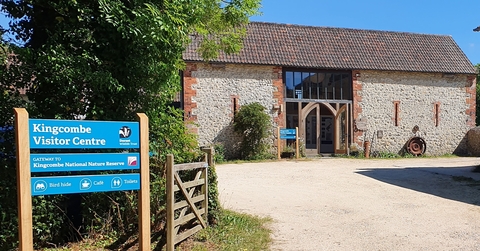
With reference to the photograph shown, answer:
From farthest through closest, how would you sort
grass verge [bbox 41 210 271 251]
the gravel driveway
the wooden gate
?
the gravel driveway
grass verge [bbox 41 210 271 251]
the wooden gate

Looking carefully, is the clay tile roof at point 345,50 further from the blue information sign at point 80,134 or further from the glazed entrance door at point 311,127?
the blue information sign at point 80,134

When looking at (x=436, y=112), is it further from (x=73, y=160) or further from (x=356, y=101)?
(x=73, y=160)

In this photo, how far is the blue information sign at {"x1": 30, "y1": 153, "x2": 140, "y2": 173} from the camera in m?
3.39

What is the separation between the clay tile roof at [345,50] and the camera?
18250mm

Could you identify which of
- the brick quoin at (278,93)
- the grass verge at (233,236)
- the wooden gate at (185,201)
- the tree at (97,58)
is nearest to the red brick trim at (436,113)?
the brick quoin at (278,93)

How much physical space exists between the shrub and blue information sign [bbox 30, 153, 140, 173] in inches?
509

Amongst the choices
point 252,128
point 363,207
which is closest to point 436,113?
point 252,128

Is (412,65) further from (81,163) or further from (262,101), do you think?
(81,163)

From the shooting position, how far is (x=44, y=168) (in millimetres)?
3404

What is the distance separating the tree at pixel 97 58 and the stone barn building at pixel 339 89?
39.2ft

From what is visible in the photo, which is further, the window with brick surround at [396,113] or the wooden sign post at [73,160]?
the window with brick surround at [396,113]

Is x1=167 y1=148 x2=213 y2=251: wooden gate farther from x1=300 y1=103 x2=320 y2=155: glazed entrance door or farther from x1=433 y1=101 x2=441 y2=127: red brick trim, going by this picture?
x1=433 y1=101 x2=441 y2=127: red brick trim

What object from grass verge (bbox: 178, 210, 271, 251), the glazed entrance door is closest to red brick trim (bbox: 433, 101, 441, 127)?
the glazed entrance door

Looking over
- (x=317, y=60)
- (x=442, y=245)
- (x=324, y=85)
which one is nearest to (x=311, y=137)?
(x=324, y=85)
